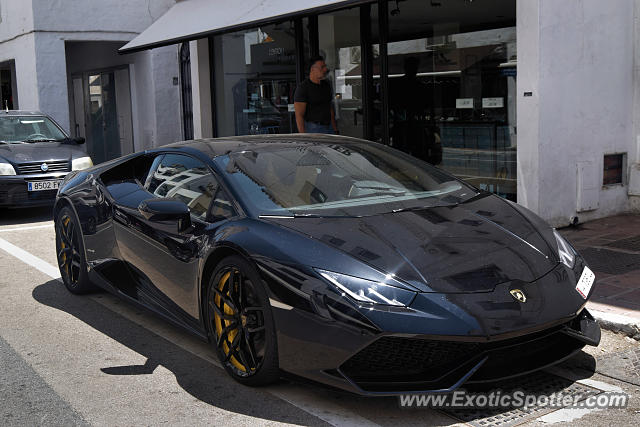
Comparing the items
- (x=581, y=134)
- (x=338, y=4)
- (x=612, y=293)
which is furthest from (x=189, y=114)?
(x=612, y=293)

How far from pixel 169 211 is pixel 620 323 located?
2765mm

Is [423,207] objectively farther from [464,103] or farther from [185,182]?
[464,103]

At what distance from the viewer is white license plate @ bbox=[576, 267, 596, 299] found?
12.4 ft

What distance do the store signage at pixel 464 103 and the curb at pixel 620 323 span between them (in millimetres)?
4597

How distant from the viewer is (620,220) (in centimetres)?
824

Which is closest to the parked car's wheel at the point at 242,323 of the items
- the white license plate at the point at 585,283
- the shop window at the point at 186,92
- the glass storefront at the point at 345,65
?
the white license plate at the point at 585,283

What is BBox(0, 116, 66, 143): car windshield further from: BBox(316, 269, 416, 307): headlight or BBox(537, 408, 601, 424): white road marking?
BBox(537, 408, 601, 424): white road marking

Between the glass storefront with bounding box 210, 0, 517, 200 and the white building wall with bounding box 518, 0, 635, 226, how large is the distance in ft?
2.30

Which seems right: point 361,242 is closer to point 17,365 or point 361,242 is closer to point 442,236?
point 442,236

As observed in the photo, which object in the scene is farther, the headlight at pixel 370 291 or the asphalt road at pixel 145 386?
the asphalt road at pixel 145 386

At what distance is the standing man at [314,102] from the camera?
9391 mm

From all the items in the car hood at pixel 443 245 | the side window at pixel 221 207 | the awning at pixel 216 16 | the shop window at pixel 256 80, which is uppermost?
the awning at pixel 216 16

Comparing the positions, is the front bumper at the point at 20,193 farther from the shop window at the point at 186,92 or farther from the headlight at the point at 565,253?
the headlight at the point at 565,253

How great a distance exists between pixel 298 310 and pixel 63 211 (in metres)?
3.31
